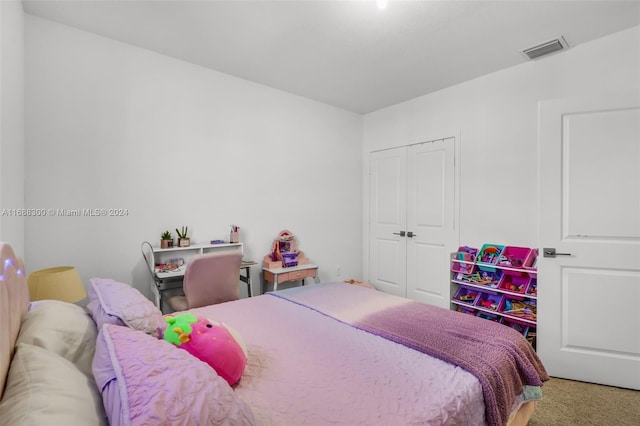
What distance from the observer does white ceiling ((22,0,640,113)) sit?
2.14 meters

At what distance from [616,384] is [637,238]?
1.09 m

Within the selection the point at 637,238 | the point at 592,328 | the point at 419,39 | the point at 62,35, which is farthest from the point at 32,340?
the point at 637,238

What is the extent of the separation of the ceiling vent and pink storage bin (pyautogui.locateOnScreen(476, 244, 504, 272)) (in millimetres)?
1793

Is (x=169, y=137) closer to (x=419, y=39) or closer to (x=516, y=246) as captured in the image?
(x=419, y=39)

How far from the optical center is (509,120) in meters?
3.04

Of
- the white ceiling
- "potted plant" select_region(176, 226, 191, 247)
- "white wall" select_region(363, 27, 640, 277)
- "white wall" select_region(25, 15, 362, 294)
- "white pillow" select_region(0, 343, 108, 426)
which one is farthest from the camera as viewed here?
"potted plant" select_region(176, 226, 191, 247)

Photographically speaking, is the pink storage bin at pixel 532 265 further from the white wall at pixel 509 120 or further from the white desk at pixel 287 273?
the white desk at pixel 287 273

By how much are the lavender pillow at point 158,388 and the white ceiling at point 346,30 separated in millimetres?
2222

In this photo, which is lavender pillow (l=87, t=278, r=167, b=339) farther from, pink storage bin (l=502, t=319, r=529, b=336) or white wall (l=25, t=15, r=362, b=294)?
pink storage bin (l=502, t=319, r=529, b=336)

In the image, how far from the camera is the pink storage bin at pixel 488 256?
9.88 ft

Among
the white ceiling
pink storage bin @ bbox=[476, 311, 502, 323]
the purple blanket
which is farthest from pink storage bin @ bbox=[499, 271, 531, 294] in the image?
the white ceiling

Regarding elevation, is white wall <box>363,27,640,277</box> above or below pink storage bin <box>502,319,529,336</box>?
above

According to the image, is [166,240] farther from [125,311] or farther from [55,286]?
[125,311]

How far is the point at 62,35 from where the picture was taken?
7.73 feet
